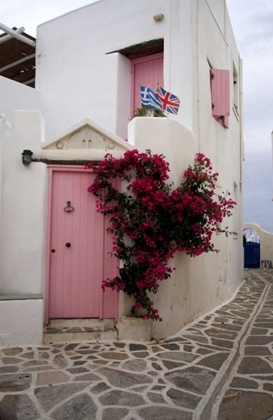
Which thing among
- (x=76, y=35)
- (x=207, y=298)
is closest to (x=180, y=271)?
(x=207, y=298)

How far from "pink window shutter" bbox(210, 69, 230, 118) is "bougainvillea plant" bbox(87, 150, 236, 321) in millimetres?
4140

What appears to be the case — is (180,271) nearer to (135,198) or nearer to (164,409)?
(135,198)

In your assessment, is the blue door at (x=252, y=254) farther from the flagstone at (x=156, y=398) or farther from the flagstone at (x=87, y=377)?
the flagstone at (x=156, y=398)

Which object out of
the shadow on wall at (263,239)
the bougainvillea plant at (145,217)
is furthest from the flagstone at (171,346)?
the shadow on wall at (263,239)

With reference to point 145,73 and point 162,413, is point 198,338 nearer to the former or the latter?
point 162,413

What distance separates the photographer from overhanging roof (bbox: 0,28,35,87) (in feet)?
35.7

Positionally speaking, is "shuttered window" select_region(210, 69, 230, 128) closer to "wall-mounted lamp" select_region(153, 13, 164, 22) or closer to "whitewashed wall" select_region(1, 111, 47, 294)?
"wall-mounted lamp" select_region(153, 13, 164, 22)

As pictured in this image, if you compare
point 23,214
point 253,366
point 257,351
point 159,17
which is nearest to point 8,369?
point 23,214

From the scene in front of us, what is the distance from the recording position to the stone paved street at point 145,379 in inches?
153

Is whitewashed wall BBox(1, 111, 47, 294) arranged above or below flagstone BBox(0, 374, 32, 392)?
above

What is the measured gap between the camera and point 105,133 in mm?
6551

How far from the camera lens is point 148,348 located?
591 centimetres

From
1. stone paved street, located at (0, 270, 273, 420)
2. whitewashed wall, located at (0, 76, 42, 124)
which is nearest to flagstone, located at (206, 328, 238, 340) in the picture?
stone paved street, located at (0, 270, 273, 420)

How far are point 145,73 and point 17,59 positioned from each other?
4.82 metres
